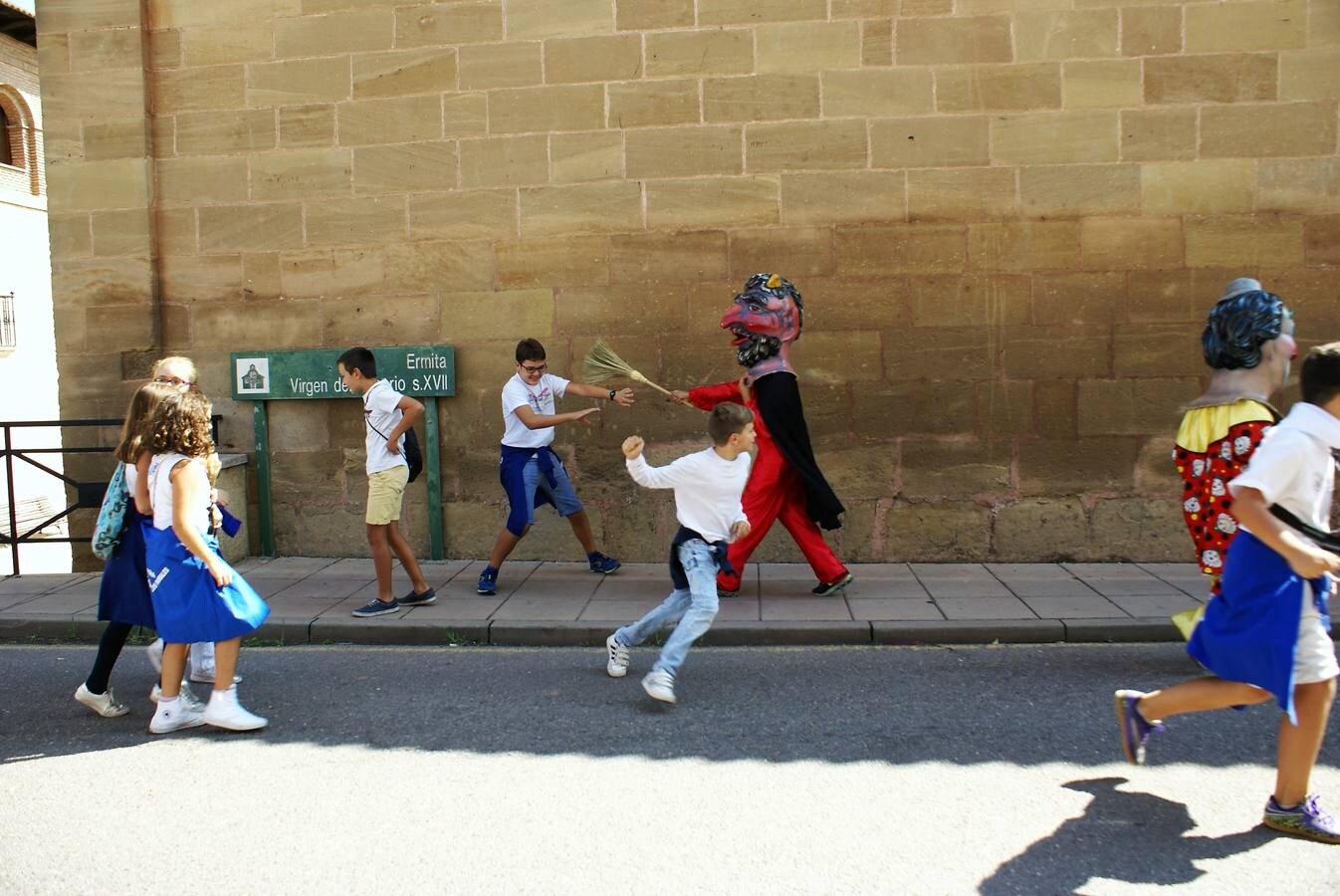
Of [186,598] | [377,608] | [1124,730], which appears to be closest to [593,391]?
[377,608]

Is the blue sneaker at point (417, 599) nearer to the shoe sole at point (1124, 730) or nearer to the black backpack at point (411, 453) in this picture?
the black backpack at point (411, 453)

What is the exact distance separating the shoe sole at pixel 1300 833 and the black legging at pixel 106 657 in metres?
4.98

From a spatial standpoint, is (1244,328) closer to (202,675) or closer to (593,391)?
(593,391)

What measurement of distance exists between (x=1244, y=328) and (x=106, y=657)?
18.8 ft

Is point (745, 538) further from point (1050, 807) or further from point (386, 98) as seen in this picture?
point (386, 98)

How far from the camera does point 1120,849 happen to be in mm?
3572

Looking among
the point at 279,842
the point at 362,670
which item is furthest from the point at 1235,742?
the point at 362,670

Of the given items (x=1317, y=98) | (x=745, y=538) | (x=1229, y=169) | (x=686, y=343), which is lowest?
(x=745, y=538)

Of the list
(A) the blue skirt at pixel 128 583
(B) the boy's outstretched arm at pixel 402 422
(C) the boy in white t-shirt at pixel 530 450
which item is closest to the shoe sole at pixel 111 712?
(A) the blue skirt at pixel 128 583

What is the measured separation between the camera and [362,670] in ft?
19.6

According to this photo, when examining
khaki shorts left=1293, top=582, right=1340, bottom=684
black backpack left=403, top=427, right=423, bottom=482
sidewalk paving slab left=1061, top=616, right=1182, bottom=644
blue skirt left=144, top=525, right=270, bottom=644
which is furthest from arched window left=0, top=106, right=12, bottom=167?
khaki shorts left=1293, top=582, right=1340, bottom=684

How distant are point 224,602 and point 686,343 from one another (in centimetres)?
436

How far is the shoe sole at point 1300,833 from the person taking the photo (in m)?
3.50

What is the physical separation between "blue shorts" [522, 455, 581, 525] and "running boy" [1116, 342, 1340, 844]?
189 inches
